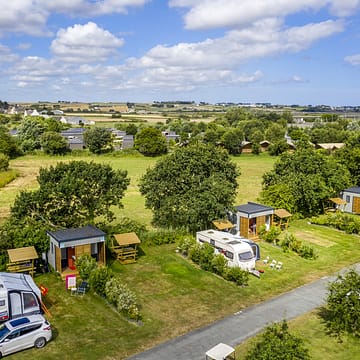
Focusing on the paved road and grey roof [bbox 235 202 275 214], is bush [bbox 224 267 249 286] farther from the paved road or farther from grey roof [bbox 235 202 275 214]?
grey roof [bbox 235 202 275 214]

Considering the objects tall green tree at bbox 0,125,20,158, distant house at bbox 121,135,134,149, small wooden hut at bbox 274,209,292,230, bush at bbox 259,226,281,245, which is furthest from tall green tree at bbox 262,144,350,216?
distant house at bbox 121,135,134,149

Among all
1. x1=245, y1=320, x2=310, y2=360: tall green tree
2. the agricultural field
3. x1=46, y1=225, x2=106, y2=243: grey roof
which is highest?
x1=46, y1=225, x2=106, y2=243: grey roof

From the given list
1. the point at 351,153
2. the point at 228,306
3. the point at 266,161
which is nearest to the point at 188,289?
the point at 228,306

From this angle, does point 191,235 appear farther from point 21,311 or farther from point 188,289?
point 21,311

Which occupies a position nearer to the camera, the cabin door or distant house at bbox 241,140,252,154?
the cabin door

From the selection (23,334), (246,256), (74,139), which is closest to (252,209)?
(246,256)

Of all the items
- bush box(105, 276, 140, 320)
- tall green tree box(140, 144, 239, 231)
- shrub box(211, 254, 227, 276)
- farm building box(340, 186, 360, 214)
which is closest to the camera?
bush box(105, 276, 140, 320)

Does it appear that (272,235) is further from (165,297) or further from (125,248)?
(165,297)
